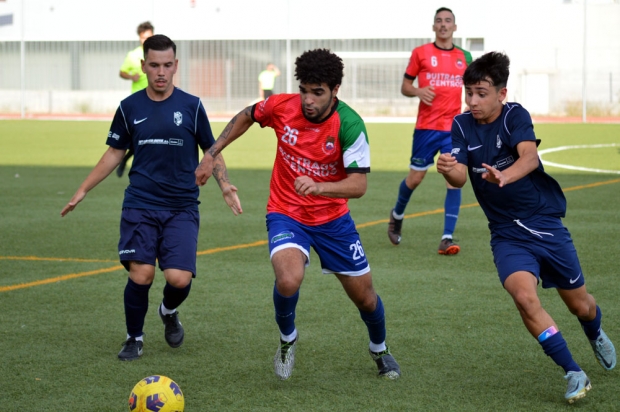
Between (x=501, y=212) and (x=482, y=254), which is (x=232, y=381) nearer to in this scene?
(x=501, y=212)

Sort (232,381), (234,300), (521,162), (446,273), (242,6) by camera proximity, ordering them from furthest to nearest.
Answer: (242,6) < (446,273) < (234,300) < (232,381) < (521,162)

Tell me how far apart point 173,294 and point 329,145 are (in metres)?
1.42

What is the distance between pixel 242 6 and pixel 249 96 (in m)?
3.77

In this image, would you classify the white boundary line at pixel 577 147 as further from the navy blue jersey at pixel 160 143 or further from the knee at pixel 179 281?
the knee at pixel 179 281

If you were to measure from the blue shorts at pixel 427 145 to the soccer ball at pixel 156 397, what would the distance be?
550 cm

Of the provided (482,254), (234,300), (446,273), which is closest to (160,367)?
(234,300)

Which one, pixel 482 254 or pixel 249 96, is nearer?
pixel 482 254

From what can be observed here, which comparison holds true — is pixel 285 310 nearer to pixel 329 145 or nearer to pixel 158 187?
pixel 329 145

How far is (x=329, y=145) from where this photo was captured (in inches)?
198

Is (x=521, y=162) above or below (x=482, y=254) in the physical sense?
above

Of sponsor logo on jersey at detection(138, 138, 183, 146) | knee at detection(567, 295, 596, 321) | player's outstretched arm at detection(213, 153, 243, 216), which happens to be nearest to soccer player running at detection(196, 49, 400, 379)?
player's outstretched arm at detection(213, 153, 243, 216)

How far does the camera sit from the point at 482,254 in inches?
343

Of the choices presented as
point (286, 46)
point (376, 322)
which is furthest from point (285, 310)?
point (286, 46)

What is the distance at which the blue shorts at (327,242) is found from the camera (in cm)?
501
